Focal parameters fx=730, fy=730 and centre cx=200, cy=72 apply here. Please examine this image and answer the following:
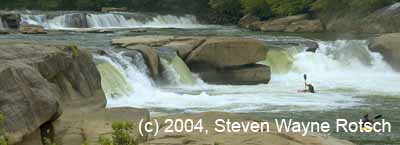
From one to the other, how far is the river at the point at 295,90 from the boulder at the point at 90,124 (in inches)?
158

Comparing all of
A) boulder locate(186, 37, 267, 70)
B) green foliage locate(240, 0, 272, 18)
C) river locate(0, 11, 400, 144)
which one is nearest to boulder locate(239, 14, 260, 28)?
green foliage locate(240, 0, 272, 18)

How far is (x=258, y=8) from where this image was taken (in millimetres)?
48125

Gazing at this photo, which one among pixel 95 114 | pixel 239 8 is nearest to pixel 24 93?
→ pixel 95 114

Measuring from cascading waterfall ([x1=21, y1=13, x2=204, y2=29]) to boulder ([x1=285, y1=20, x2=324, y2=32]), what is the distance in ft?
26.6

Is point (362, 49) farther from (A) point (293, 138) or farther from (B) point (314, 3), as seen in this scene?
(A) point (293, 138)

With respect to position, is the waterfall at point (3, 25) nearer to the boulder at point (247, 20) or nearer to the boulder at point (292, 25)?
the boulder at point (292, 25)

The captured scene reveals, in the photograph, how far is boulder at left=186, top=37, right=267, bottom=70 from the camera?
22.8 metres

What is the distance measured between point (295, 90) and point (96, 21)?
2232 centimetres

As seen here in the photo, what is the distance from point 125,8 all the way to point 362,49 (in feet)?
92.0

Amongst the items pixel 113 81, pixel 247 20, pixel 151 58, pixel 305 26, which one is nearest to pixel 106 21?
pixel 247 20

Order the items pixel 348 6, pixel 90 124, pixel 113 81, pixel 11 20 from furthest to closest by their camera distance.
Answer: pixel 348 6, pixel 11 20, pixel 113 81, pixel 90 124

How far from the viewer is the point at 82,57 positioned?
49.1 feet

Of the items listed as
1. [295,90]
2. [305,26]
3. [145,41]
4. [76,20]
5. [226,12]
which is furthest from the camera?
[226,12]

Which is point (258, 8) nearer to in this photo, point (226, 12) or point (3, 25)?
point (226, 12)
